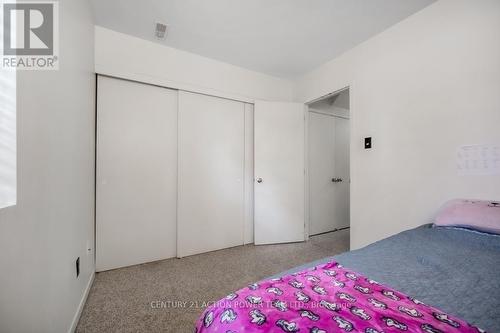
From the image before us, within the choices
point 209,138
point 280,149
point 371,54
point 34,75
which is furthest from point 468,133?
point 34,75

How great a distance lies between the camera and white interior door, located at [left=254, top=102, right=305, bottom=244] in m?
2.87

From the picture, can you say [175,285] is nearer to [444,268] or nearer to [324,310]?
[324,310]

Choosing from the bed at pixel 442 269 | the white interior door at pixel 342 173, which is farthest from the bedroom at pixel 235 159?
the white interior door at pixel 342 173

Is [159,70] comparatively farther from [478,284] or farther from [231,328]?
[478,284]

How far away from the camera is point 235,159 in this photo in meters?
2.81

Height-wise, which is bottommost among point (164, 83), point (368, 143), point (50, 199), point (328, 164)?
point (50, 199)

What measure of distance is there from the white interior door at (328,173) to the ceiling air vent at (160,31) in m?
2.37

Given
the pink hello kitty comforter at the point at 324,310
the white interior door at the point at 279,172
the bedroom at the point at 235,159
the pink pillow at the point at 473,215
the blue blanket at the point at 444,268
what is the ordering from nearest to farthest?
1. the pink hello kitty comforter at the point at 324,310
2. the blue blanket at the point at 444,268
3. the bedroom at the point at 235,159
4. the pink pillow at the point at 473,215
5. the white interior door at the point at 279,172

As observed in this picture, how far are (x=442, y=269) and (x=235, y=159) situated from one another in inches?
89.3

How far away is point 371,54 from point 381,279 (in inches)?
91.1

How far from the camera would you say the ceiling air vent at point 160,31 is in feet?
6.63

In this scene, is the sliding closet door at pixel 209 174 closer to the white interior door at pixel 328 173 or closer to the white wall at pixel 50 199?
the white wall at pixel 50 199

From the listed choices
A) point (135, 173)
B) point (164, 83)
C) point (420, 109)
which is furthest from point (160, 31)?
point (420, 109)

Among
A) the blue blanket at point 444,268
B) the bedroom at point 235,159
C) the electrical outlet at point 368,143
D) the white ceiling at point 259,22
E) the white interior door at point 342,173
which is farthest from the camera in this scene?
the white interior door at point 342,173
